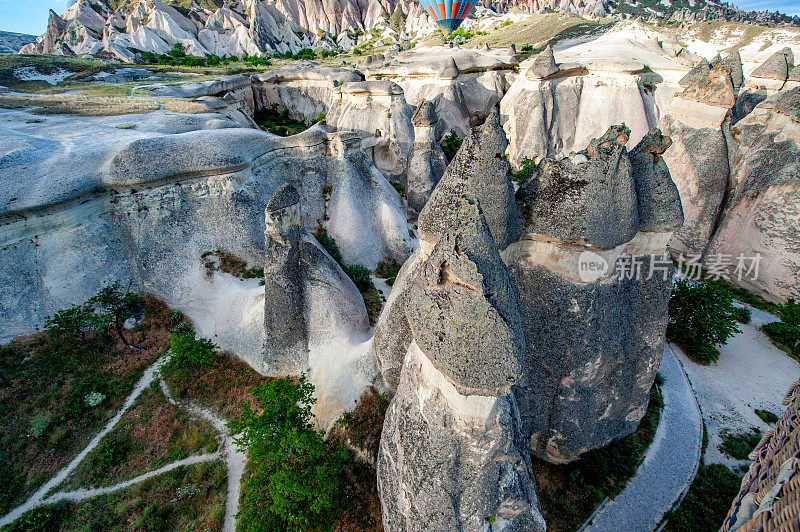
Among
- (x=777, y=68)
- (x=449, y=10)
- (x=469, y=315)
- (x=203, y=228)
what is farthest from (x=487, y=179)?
(x=449, y=10)

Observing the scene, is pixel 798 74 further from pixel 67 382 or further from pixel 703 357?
pixel 67 382

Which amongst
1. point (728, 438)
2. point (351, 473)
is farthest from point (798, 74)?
point (351, 473)

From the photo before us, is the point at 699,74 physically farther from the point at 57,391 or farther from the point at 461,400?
the point at 57,391

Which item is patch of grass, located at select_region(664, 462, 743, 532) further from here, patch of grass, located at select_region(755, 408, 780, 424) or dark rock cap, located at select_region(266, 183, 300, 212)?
dark rock cap, located at select_region(266, 183, 300, 212)

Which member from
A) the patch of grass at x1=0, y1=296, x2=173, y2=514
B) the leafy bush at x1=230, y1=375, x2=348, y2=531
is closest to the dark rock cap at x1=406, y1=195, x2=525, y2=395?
the leafy bush at x1=230, y1=375, x2=348, y2=531

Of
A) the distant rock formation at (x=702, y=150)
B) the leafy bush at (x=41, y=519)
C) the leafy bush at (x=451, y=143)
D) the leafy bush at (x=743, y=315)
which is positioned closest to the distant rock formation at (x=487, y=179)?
the leafy bush at (x=41, y=519)

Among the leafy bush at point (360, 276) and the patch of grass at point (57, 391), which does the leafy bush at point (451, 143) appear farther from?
the patch of grass at point (57, 391)
